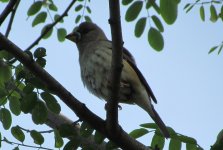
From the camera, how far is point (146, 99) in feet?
15.4

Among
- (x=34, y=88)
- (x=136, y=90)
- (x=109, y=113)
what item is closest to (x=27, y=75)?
(x=34, y=88)

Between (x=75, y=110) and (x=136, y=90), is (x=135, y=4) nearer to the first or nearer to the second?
(x=136, y=90)

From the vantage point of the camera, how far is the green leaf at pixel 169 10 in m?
3.63

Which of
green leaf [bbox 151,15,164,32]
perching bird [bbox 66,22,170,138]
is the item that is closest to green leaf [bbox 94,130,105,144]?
perching bird [bbox 66,22,170,138]

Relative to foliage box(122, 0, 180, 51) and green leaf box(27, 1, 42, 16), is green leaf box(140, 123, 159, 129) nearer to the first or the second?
foliage box(122, 0, 180, 51)

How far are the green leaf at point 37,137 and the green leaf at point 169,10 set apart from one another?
1436 mm

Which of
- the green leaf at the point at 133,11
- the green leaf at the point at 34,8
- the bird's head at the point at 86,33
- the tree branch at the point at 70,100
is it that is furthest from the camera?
the bird's head at the point at 86,33

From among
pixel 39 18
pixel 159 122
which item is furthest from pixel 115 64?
pixel 39 18

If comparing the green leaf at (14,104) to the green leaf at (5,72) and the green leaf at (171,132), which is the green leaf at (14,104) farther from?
the green leaf at (171,132)

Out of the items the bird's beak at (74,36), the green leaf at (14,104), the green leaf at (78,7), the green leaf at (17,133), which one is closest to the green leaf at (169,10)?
the green leaf at (14,104)

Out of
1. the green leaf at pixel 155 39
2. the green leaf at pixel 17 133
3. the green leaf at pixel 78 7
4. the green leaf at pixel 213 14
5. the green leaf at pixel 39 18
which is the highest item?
the green leaf at pixel 78 7

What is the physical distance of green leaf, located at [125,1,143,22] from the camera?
4.09 meters

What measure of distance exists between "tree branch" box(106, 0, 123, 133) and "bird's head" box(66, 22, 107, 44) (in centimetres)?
267

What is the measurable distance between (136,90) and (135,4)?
1036 mm
